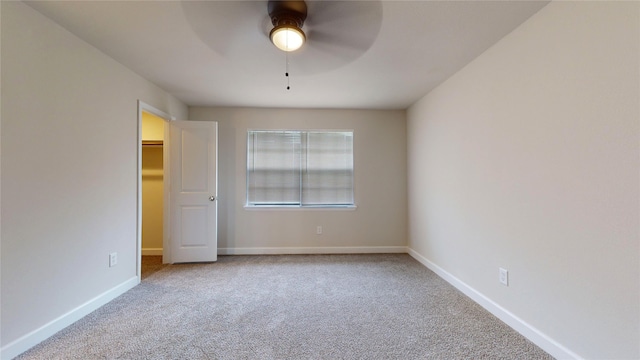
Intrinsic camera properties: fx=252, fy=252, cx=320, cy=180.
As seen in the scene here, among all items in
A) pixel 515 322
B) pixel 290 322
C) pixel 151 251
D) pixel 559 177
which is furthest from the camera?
pixel 151 251

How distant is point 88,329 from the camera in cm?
191

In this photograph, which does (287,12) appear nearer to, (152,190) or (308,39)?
(308,39)

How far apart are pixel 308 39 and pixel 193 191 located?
8.36 feet

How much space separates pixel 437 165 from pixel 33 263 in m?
3.72

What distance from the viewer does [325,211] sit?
3.93m

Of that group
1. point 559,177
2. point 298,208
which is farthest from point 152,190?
point 559,177

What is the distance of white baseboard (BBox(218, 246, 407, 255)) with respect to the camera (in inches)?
151

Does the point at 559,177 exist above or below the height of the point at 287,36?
below

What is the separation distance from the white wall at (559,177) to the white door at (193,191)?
3.09 m

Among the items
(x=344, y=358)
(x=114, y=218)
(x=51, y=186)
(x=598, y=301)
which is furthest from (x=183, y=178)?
(x=598, y=301)

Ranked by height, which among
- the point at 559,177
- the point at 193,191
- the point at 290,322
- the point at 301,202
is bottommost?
the point at 290,322

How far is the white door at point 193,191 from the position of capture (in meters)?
3.42

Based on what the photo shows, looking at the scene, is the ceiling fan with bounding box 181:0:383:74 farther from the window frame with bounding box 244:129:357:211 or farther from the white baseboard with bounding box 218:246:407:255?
the white baseboard with bounding box 218:246:407:255

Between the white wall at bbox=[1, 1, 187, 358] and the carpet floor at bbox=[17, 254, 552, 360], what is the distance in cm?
27
